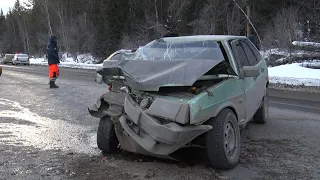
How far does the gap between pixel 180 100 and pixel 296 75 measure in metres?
13.4

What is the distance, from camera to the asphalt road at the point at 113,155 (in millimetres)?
4473

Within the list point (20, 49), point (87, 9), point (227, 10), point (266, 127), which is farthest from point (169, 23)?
point (20, 49)

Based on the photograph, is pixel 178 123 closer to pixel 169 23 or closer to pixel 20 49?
pixel 169 23

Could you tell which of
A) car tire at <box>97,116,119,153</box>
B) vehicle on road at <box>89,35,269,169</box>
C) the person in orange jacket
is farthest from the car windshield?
the person in orange jacket

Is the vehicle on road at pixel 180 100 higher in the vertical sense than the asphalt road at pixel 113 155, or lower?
higher

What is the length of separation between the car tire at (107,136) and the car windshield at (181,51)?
120 cm

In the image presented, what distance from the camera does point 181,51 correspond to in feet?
18.8

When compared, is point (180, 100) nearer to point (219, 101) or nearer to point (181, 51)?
point (219, 101)

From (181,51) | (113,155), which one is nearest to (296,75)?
(181,51)

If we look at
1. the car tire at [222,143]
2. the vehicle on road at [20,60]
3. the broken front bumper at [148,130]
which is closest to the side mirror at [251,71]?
the car tire at [222,143]

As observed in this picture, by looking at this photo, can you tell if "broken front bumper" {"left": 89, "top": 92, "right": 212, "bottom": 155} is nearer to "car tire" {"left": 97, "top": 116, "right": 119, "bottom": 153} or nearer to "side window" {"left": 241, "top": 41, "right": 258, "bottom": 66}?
"car tire" {"left": 97, "top": 116, "right": 119, "bottom": 153}

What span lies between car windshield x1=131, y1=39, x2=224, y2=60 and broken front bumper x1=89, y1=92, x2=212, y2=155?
112 centimetres

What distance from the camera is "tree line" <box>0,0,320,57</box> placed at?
80.1 feet

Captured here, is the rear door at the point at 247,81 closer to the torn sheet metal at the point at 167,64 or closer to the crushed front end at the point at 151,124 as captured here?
the torn sheet metal at the point at 167,64
